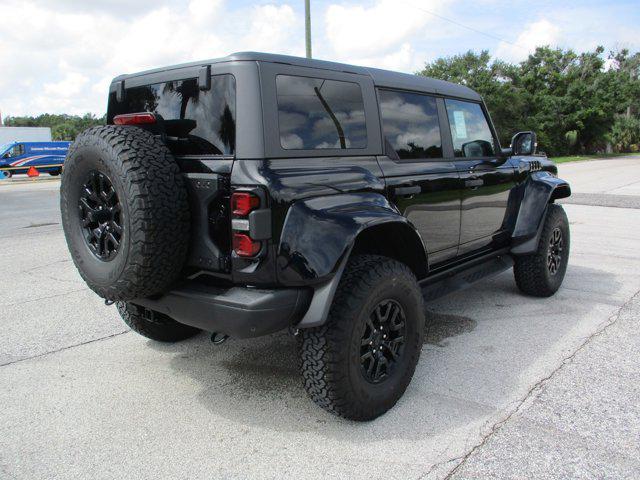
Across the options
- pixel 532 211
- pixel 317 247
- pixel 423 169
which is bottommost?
pixel 532 211

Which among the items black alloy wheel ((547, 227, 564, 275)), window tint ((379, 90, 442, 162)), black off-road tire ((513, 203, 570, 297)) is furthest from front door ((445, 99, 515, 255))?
black alloy wheel ((547, 227, 564, 275))

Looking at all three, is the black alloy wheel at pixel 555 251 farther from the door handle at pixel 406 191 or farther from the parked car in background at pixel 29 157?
the parked car in background at pixel 29 157

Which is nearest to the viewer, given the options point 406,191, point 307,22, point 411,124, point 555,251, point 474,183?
point 406,191

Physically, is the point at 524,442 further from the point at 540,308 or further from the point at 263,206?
the point at 540,308

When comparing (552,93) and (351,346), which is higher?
(552,93)

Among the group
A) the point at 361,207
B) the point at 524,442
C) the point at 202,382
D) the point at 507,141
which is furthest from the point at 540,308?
the point at 507,141

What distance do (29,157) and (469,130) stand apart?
101 feet

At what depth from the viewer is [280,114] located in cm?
269

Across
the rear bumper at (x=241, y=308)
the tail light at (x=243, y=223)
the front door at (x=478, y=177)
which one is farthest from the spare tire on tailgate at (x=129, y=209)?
the front door at (x=478, y=177)

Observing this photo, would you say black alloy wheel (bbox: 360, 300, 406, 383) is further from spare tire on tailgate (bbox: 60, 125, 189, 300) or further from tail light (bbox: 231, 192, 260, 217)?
spare tire on tailgate (bbox: 60, 125, 189, 300)

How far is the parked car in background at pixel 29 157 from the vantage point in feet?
96.2

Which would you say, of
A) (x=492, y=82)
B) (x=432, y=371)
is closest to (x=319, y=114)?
(x=432, y=371)

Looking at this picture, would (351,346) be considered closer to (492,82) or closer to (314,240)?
(314,240)

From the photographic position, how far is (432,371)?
11.2 ft
